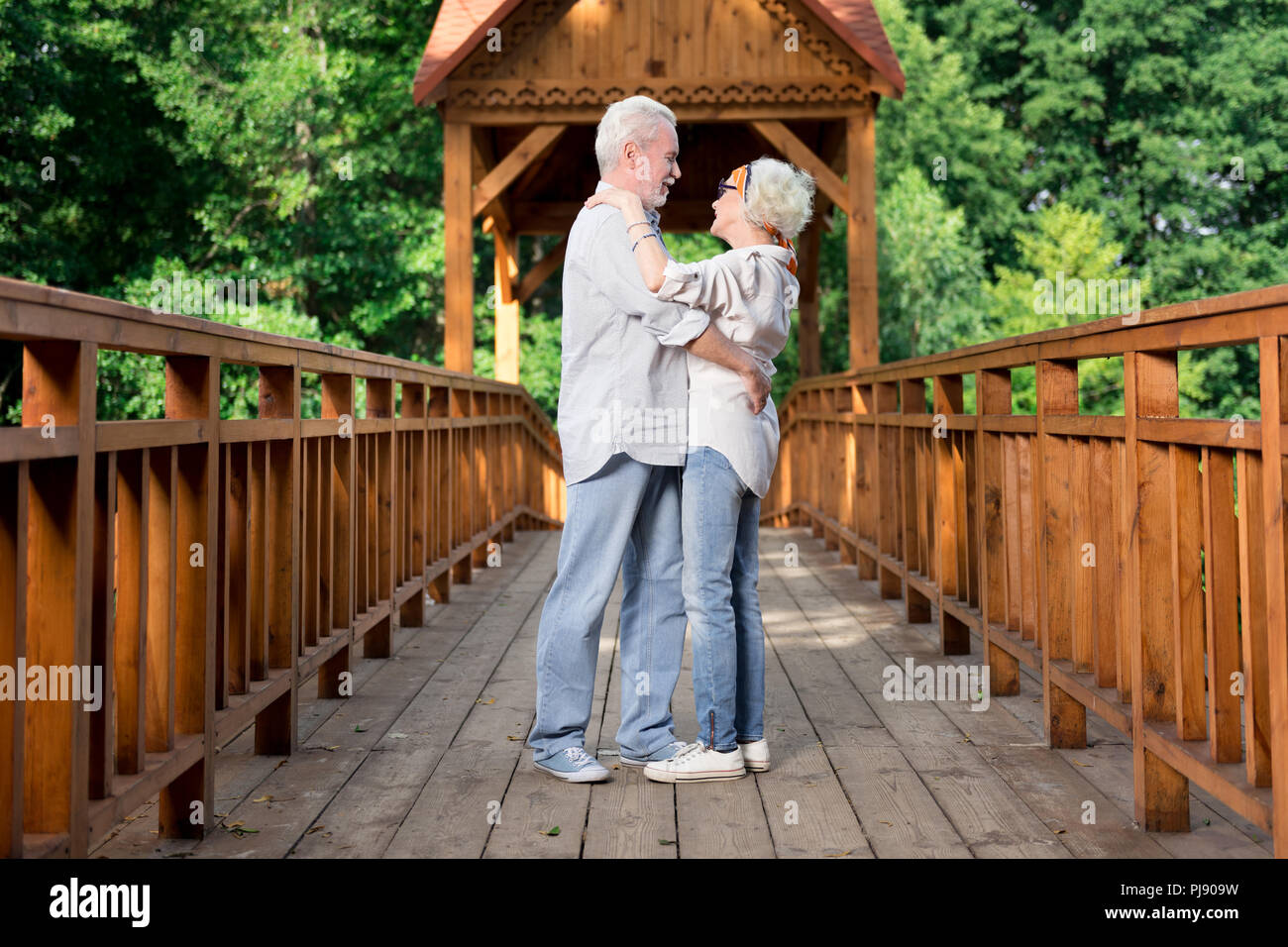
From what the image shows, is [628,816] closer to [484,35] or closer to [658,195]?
[658,195]

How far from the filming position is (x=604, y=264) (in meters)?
3.26

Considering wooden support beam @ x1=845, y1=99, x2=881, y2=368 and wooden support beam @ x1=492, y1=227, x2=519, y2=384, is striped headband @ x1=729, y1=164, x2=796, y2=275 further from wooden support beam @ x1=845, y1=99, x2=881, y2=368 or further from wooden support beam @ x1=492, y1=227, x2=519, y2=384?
wooden support beam @ x1=492, y1=227, x2=519, y2=384

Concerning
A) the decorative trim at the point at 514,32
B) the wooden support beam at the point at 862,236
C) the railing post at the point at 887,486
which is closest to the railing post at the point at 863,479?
the railing post at the point at 887,486

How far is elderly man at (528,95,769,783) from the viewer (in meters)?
3.28

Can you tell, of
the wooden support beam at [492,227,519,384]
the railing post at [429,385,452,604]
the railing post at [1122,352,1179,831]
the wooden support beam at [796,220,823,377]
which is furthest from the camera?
the wooden support beam at [492,227,519,384]

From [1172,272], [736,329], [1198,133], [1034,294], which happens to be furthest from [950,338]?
[736,329]

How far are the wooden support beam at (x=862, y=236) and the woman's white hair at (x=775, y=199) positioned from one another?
6862 mm

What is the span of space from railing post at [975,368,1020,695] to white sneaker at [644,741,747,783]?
1380mm

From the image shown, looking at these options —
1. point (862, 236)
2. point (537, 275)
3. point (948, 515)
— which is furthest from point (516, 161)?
point (948, 515)

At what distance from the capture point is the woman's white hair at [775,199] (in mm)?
3305

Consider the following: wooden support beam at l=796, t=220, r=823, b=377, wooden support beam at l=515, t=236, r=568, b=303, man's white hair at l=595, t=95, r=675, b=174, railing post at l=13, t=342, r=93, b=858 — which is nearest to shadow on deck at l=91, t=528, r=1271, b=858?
railing post at l=13, t=342, r=93, b=858

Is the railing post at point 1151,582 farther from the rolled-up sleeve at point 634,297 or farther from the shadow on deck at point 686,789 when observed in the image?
the rolled-up sleeve at point 634,297

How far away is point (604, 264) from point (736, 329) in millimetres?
391
